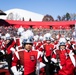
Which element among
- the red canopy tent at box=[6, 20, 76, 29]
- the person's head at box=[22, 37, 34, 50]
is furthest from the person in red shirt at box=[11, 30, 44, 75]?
the red canopy tent at box=[6, 20, 76, 29]

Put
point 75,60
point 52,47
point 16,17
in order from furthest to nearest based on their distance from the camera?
point 16,17, point 52,47, point 75,60

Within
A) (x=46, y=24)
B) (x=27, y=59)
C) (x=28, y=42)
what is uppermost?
(x=28, y=42)

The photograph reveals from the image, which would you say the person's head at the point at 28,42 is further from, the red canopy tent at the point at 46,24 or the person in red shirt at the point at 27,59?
the red canopy tent at the point at 46,24

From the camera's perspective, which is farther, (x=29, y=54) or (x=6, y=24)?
(x=6, y=24)

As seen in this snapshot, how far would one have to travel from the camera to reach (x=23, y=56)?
6.36 m

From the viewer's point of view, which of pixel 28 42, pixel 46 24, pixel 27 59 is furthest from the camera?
pixel 46 24

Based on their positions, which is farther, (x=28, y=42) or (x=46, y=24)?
(x=46, y=24)

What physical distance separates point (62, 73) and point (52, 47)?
533cm

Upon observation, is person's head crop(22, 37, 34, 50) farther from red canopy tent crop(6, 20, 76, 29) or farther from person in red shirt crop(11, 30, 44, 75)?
red canopy tent crop(6, 20, 76, 29)

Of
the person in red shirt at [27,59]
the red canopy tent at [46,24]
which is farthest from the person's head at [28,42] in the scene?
the red canopy tent at [46,24]

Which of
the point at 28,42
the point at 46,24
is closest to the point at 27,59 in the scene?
the point at 28,42

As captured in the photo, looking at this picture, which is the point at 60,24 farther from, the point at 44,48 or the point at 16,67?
the point at 16,67

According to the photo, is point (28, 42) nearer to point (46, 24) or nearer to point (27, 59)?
point (27, 59)

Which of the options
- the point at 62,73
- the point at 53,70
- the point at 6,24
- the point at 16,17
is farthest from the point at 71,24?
the point at 62,73
